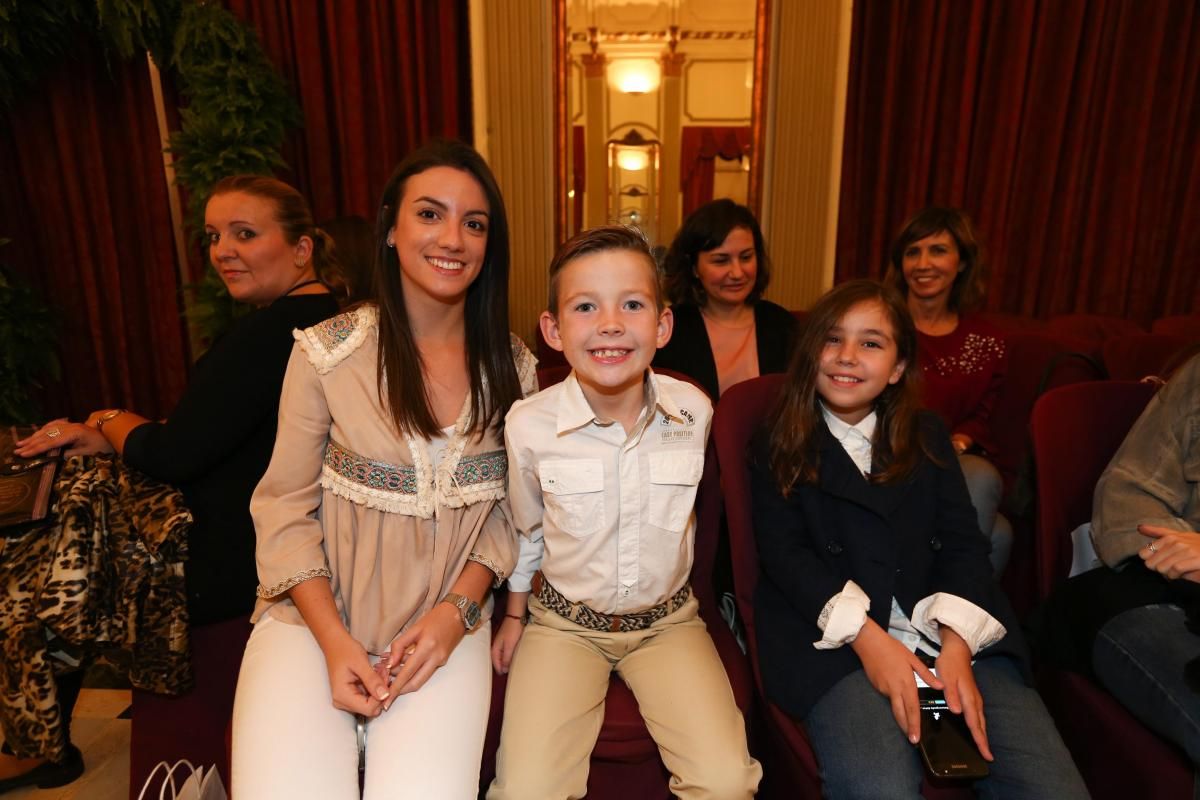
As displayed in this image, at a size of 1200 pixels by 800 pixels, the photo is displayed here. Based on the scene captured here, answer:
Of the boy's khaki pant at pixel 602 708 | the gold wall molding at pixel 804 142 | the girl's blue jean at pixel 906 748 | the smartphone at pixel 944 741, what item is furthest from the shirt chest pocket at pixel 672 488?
the gold wall molding at pixel 804 142

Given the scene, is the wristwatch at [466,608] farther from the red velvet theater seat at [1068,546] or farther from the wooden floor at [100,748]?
the red velvet theater seat at [1068,546]

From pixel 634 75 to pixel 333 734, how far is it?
12.4 ft

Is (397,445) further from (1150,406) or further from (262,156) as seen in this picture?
(262,156)

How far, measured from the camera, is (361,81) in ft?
12.2

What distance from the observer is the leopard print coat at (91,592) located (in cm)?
145

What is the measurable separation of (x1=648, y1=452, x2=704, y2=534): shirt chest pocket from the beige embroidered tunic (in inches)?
15.8

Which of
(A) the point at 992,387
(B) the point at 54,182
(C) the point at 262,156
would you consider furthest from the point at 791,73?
(B) the point at 54,182

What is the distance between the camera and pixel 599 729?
4.25 ft

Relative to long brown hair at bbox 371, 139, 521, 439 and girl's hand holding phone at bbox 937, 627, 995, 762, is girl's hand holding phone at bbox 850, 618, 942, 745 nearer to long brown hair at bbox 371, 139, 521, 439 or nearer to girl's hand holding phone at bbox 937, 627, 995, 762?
girl's hand holding phone at bbox 937, 627, 995, 762

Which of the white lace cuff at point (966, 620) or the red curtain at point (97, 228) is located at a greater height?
the red curtain at point (97, 228)

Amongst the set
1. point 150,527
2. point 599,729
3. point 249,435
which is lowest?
point 599,729

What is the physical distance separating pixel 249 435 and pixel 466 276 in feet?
2.22

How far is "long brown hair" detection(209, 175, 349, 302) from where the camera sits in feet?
6.07

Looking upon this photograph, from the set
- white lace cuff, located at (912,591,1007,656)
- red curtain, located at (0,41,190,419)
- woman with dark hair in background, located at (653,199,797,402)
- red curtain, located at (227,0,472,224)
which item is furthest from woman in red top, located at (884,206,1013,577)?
red curtain, located at (0,41,190,419)
